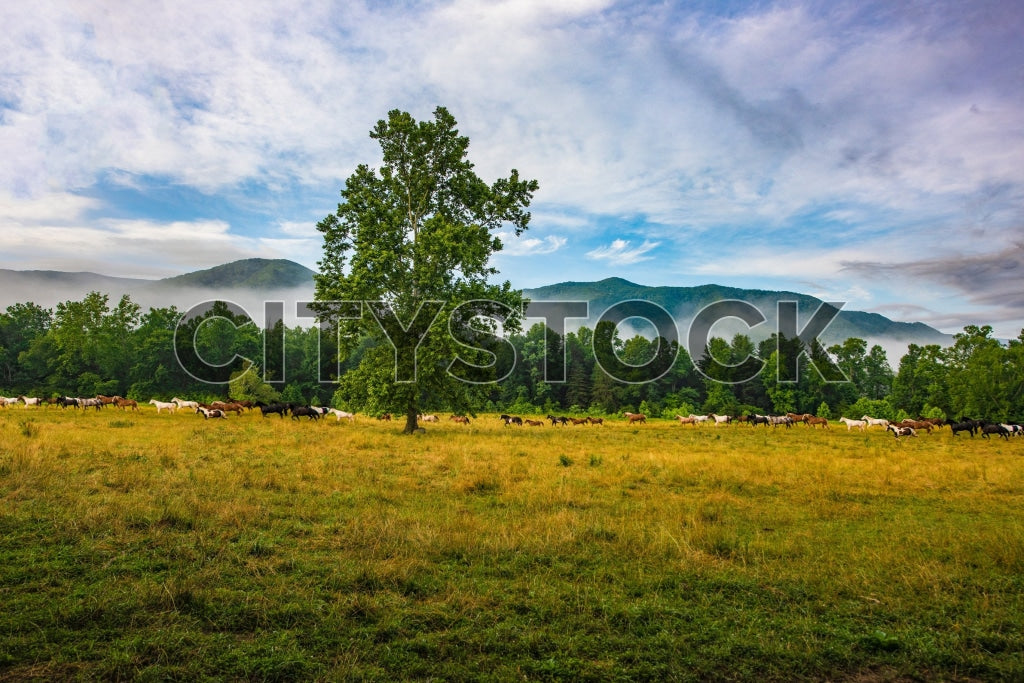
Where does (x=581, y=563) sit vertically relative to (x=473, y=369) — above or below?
below

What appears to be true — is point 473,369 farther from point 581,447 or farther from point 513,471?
point 513,471

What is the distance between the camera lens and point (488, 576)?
724 centimetres

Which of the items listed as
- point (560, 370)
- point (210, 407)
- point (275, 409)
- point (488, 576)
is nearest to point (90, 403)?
point (210, 407)

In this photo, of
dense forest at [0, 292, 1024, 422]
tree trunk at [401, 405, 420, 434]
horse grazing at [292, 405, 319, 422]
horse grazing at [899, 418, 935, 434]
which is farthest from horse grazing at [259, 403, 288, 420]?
horse grazing at [899, 418, 935, 434]

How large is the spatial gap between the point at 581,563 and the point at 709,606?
2.02 metres

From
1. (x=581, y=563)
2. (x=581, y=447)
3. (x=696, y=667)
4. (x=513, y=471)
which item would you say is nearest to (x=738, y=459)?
(x=581, y=447)

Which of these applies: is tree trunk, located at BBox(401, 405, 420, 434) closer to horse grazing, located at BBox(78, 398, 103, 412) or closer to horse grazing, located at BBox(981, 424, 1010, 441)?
horse grazing, located at BBox(78, 398, 103, 412)

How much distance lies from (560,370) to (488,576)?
83.7m

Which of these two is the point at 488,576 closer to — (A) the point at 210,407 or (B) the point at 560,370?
(A) the point at 210,407

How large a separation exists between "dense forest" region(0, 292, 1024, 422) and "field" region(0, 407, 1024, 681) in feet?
174

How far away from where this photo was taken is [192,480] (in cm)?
1262

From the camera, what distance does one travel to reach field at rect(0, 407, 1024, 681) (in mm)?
5082

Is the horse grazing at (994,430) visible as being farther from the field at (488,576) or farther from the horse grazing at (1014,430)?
the field at (488,576)

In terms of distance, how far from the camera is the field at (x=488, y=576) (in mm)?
5082
